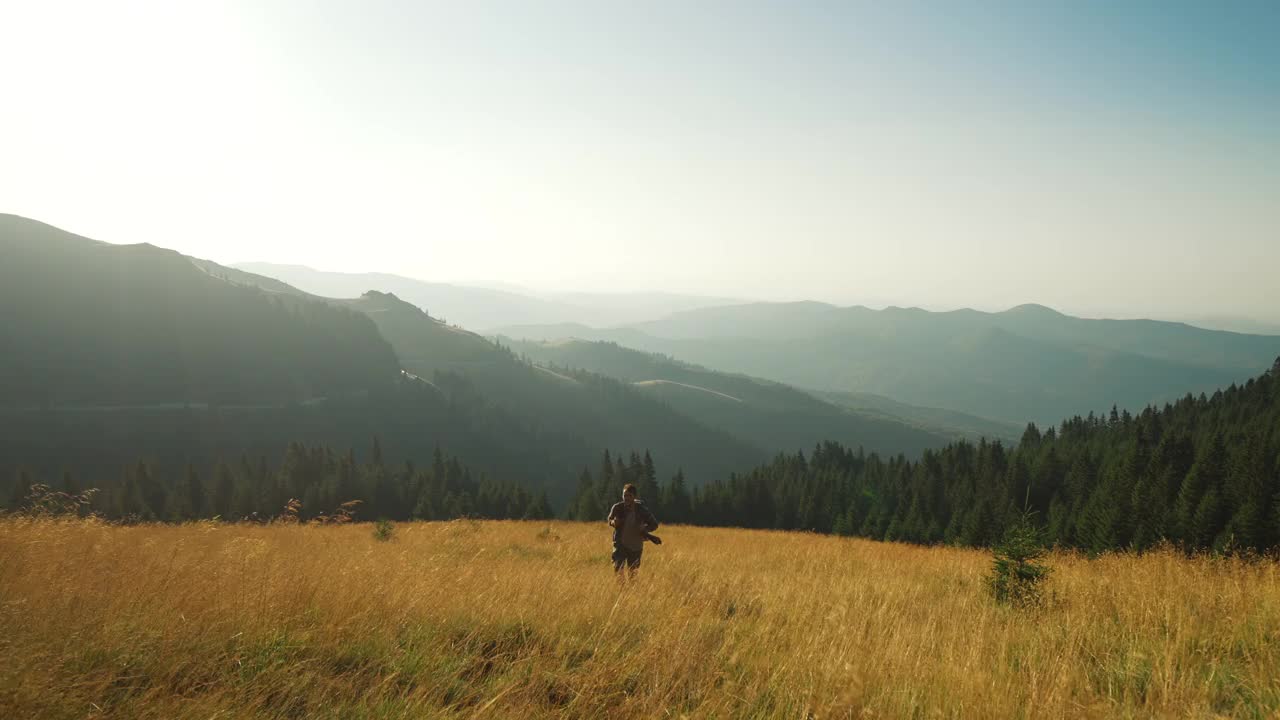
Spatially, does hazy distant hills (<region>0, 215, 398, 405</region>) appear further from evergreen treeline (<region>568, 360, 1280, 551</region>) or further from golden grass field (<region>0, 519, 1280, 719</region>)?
golden grass field (<region>0, 519, 1280, 719</region>)

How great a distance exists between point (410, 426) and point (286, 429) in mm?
36624

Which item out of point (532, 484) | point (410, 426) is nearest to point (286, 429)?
point (410, 426)

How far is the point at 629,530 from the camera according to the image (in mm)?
10391

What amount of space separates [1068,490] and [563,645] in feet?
275

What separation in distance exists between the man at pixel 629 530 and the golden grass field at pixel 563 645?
223cm

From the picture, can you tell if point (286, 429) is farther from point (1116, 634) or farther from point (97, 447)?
point (1116, 634)

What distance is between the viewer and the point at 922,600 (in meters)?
8.09

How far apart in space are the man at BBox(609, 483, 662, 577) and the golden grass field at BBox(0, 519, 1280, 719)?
7.32 ft

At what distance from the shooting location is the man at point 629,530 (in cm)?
1035

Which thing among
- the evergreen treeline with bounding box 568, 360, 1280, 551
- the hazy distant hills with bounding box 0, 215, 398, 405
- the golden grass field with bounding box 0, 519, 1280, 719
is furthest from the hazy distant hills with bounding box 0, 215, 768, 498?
the golden grass field with bounding box 0, 519, 1280, 719

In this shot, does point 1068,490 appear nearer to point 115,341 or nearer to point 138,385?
point 138,385

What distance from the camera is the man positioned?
1035cm

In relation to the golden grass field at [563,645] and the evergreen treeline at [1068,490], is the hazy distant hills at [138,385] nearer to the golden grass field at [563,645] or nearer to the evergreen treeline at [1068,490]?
the evergreen treeline at [1068,490]

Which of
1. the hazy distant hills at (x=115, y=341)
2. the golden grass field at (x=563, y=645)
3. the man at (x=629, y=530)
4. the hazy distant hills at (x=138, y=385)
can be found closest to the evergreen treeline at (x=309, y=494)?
the man at (x=629, y=530)
